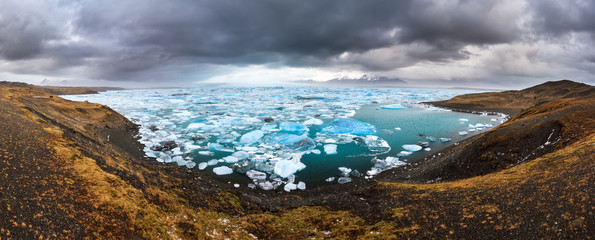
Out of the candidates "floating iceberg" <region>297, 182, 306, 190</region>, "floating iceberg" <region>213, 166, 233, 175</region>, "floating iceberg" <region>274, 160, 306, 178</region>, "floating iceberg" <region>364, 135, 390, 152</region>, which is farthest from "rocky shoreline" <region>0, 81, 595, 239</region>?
"floating iceberg" <region>364, 135, 390, 152</region>

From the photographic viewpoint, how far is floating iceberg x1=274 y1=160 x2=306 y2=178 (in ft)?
44.2

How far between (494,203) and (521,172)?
2.42 metres

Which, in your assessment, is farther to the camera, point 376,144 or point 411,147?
point 376,144

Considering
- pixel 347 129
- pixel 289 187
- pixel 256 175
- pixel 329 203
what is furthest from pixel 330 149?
pixel 329 203

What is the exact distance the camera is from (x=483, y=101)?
161ft

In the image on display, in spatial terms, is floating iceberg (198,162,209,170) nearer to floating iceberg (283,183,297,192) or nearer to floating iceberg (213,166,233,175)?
floating iceberg (213,166,233,175)

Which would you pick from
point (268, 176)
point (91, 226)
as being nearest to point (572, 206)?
point (91, 226)

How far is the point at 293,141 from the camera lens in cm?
2003

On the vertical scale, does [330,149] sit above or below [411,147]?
below

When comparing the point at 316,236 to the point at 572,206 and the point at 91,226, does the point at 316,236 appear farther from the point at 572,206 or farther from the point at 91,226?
the point at 572,206

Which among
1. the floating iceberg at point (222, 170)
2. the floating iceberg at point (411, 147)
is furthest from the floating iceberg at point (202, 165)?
the floating iceberg at point (411, 147)

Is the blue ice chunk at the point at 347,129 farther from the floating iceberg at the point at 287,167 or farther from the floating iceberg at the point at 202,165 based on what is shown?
the floating iceberg at the point at 202,165

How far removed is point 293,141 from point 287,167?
6.09 metres

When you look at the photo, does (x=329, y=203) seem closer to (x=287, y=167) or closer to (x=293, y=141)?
(x=287, y=167)
